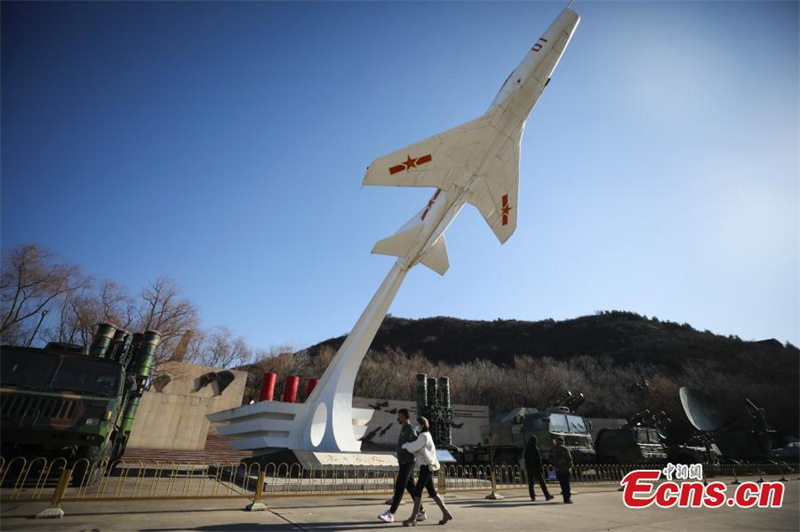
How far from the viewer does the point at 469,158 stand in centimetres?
1138

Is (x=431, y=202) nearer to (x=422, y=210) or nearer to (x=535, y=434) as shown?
(x=422, y=210)

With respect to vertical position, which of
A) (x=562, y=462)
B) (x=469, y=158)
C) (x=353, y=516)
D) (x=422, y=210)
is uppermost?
(x=469, y=158)

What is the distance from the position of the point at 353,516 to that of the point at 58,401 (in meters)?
4.74

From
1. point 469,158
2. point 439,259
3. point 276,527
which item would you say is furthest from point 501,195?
point 276,527

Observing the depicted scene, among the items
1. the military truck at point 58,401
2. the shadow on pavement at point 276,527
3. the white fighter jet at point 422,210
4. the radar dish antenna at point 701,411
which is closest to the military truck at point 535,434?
the radar dish antenna at point 701,411

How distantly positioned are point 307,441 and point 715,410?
17.7 metres

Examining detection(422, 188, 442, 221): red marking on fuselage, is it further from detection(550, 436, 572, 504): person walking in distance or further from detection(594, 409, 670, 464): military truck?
detection(594, 409, 670, 464): military truck

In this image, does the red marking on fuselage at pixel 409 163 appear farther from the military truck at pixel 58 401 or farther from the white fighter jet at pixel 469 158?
the military truck at pixel 58 401

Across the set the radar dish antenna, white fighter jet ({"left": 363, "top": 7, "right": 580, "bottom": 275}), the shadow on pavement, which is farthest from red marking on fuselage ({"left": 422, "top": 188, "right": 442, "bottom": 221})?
the radar dish antenna

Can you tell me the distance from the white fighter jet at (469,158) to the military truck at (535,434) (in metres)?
7.10

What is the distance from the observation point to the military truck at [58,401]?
213 inches

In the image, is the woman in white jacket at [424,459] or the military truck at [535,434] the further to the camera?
the military truck at [535,434]

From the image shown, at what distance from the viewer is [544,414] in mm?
12938

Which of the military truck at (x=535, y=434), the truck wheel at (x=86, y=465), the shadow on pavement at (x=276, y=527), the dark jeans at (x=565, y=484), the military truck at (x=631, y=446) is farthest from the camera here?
the military truck at (x=631, y=446)
